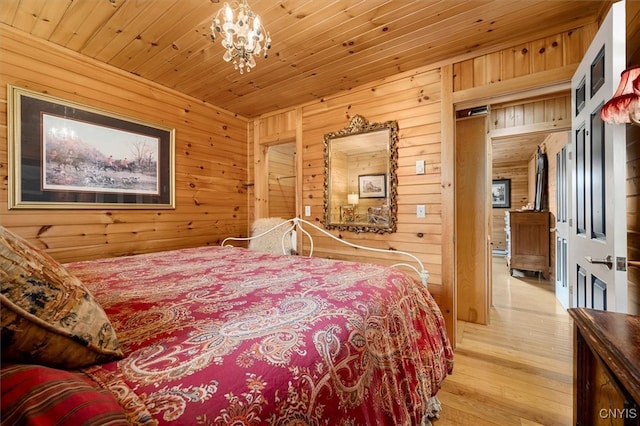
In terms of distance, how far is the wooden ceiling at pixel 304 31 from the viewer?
172cm

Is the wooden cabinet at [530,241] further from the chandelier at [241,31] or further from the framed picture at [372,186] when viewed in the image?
the chandelier at [241,31]

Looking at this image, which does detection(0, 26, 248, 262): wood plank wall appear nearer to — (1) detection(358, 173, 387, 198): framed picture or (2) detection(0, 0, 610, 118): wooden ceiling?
(2) detection(0, 0, 610, 118): wooden ceiling

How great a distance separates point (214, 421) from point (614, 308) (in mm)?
1705

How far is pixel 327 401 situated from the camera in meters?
0.70

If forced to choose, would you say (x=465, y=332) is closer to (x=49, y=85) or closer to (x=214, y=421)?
(x=214, y=421)

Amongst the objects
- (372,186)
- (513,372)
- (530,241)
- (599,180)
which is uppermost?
(372,186)

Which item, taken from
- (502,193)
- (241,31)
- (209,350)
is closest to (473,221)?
(241,31)

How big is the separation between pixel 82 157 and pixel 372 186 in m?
2.60

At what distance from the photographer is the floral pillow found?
1.55 feet

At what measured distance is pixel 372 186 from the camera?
107 inches

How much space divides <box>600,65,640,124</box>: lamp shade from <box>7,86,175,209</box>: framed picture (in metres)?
3.30

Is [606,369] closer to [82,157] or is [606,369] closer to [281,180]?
[82,157]

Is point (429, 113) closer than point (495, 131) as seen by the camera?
Yes

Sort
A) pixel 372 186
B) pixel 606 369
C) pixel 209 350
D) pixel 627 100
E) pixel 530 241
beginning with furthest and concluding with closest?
pixel 530 241 → pixel 372 186 → pixel 627 100 → pixel 606 369 → pixel 209 350
